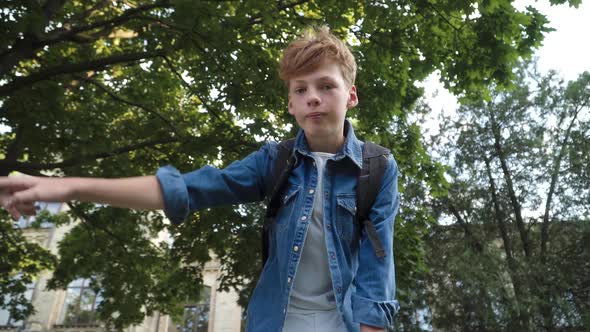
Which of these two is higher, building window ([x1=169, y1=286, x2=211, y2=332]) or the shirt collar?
building window ([x1=169, y1=286, x2=211, y2=332])

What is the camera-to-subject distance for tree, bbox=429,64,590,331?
52.6 ft

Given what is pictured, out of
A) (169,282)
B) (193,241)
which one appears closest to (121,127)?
(193,241)

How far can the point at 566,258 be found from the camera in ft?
57.9

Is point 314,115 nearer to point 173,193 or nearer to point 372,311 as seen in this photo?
point 173,193

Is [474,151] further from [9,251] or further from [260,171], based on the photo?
[260,171]

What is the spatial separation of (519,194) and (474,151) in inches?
92.1

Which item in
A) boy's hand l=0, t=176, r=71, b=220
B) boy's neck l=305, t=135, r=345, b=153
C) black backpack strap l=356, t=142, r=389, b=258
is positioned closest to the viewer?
boy's hand l=0, t=176, r=71, b=220

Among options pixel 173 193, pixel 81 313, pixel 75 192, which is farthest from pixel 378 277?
pixel 81 313

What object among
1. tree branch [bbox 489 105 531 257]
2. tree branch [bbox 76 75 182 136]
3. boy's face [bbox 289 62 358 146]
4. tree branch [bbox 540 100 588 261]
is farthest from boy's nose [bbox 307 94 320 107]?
tree branch [bbox 489 105 531 257]

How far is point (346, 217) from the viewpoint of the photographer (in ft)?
7.02

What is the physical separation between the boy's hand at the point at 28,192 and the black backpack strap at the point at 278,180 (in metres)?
0.84

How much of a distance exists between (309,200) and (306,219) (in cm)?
9

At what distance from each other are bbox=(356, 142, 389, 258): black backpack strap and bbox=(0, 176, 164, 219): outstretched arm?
0.81m

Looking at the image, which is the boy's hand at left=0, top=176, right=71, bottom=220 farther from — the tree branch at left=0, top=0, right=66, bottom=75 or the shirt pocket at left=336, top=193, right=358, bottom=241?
the tree branch at left=0, top=0, right=66, bottom=75
